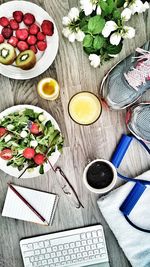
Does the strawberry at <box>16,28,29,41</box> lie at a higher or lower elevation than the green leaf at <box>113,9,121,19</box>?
lower

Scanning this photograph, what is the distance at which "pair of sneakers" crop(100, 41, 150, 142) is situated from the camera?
1115 mm

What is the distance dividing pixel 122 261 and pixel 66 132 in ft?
1.19

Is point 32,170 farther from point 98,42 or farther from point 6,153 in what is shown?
point 98,42

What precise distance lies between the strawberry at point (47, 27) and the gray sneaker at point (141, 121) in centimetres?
28

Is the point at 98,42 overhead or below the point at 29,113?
overhead

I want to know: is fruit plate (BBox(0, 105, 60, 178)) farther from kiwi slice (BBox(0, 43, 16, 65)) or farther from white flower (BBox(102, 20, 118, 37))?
white flower (BBox(102, 20, 118, 37))

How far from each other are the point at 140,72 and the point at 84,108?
170 mm

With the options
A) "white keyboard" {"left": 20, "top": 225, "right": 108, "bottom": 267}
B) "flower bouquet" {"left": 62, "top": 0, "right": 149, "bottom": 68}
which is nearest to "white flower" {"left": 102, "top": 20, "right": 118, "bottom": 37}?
"flower bouquet" {"left": 62, "top": 0, "right": 149, "bottom": 68}

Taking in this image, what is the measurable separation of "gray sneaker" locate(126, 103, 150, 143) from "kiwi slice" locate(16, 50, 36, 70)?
28cm

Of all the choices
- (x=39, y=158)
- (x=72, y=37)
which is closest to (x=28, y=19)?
(x=72, y=37)

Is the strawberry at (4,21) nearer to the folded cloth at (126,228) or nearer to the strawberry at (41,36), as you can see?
the strawberry at (41,36)

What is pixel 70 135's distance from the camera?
1.21 m

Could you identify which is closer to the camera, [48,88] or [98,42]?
[98,42]

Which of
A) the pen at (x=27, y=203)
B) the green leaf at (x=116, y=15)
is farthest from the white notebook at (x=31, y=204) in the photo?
the green leaf at (x=116, y=15)
